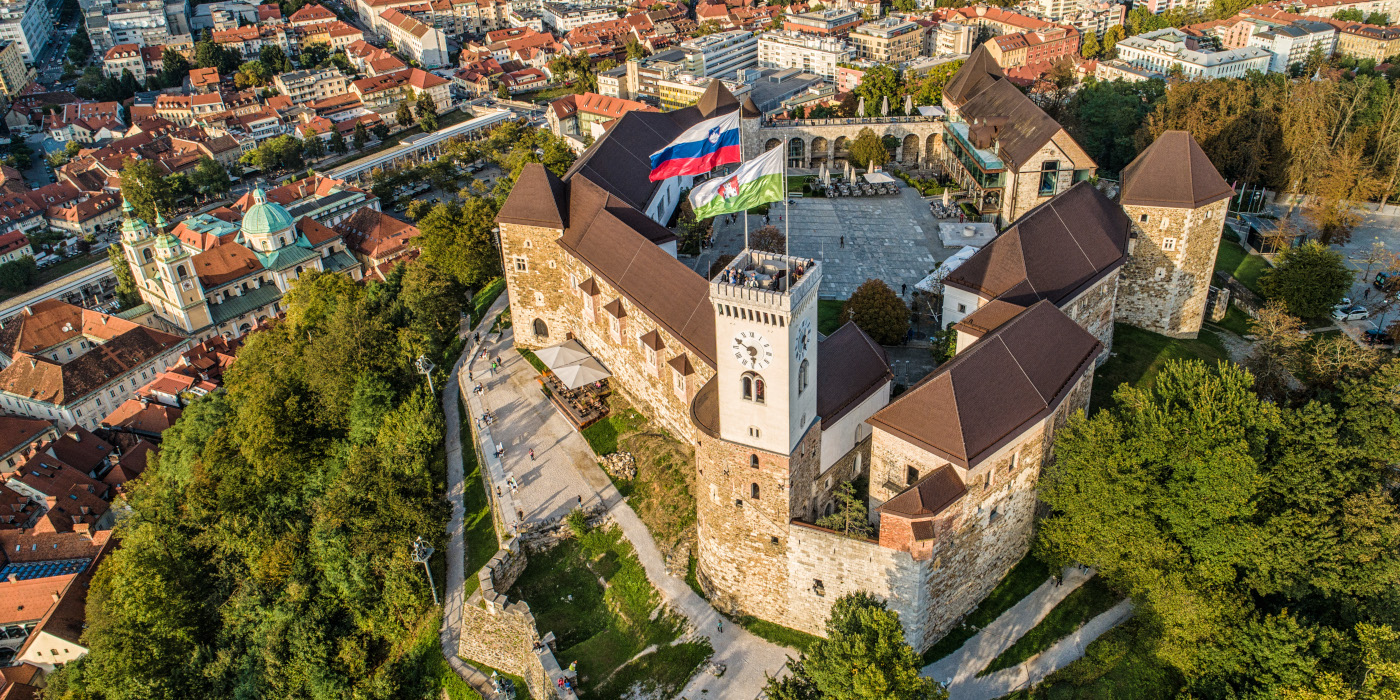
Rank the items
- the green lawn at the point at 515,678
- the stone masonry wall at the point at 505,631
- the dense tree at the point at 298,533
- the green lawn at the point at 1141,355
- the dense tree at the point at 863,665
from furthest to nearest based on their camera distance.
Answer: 1. the green lawn at the point at 1141,355
2. the dense tree at the point at 298,533
3. the green lawn at the point at 515,678
4. the stone masonry wall at the point at 505,631
5. the dense tree at the point at 863,665

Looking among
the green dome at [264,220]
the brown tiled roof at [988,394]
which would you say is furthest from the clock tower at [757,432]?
the green dome at [264,220]

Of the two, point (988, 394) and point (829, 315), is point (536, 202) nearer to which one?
point (829, 315)

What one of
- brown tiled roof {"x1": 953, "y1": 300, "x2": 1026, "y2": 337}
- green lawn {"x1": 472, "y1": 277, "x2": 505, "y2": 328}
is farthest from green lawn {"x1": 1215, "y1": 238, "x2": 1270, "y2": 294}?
green lawn {"x1": 472, "y1": 277, "x2": 505, "y2": 328}

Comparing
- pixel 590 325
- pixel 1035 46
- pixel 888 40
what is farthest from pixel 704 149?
pixel 1035 46

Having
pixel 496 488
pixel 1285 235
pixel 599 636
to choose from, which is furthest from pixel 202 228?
pixel 1285 235

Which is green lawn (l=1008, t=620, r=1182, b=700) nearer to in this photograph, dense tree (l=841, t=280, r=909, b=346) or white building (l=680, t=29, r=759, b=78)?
dense tree (l=841, t=280, r=909, b=346)

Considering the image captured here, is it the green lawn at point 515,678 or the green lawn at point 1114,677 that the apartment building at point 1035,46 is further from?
the green lawn at point 515,678
